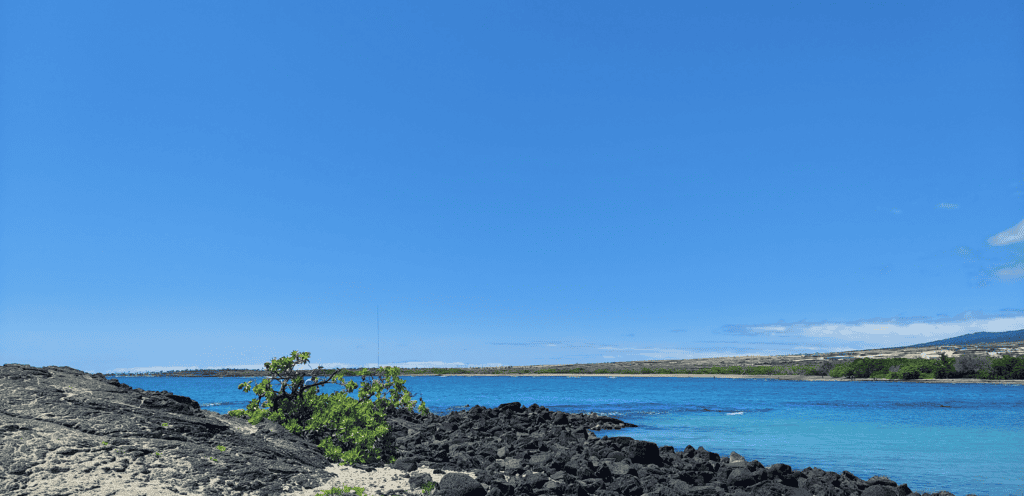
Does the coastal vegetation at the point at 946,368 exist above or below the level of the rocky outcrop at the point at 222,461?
below

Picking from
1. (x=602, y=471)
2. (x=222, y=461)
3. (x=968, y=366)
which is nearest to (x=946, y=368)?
(x=968, y=366)

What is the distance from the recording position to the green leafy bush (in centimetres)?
1567

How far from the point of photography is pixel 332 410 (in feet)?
54.4

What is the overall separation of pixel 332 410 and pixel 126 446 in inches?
193

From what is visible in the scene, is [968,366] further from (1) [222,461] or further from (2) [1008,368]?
(1) [222,461]

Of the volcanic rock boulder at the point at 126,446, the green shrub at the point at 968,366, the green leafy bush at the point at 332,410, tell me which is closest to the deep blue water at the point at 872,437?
the green leafy bush at the point at 332,410

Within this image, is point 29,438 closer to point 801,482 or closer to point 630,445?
point 630,445

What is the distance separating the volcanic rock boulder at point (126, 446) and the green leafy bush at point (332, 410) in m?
0.76

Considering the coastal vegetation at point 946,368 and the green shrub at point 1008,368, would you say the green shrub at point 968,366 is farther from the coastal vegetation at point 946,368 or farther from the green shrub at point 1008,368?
the green shrub at point 1008,368

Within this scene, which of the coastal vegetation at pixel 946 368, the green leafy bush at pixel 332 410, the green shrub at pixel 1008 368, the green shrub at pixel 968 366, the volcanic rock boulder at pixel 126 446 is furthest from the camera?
the green shrub at pixel 968 366

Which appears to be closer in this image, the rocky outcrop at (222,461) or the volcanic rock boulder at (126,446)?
the volcanic rock boulder at (126,446)

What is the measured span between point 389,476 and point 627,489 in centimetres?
531

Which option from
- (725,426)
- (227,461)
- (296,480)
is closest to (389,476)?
(296,480)

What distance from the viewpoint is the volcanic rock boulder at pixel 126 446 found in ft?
37.8
